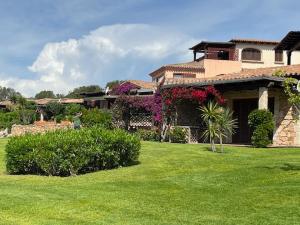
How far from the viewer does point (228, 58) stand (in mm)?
49812

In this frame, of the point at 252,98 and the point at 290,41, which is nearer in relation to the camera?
the point at 252,98

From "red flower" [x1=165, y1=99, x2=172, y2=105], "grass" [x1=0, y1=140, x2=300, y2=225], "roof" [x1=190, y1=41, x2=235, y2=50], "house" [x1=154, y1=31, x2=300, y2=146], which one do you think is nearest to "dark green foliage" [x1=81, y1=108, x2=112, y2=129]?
"house" [x1=154, y1=31, x2=300, y2=146]

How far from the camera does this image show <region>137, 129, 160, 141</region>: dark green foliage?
26.1 metres

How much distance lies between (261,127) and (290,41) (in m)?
12.9

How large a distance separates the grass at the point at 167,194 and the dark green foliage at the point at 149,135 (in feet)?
34.7

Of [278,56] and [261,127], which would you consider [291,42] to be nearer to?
[261,127]

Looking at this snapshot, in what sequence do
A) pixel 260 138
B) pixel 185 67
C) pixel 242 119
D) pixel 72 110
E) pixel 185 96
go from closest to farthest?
pixel 260 138, pixel 185 96, pixel 242 119, pixel 72 110, pixel 185 67

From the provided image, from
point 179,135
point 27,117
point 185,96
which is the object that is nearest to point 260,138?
point 179,135

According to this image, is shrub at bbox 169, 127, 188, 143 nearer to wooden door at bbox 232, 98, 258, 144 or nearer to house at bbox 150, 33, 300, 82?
wooden door at bbox 232, 98, 258, 144

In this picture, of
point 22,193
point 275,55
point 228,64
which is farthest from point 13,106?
point 22,193

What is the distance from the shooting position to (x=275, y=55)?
49719 millimetres

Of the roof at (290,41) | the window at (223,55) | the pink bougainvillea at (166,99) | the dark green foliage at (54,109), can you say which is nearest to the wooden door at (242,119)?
the pink bougainvillea at (166,99)

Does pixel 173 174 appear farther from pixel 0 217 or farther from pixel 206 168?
pixel 0 217

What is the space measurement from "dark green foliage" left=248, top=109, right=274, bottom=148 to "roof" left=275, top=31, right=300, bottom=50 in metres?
10.9
